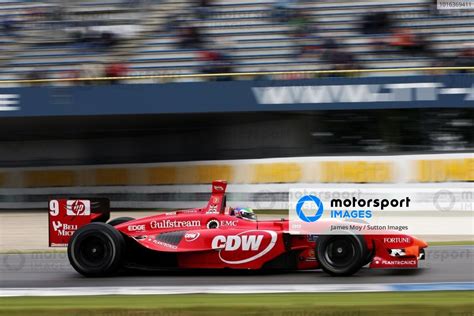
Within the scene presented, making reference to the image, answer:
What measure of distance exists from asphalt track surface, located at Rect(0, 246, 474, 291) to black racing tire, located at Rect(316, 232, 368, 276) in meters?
0.10

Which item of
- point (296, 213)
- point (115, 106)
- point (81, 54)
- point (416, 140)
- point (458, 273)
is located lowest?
point (458, 273)

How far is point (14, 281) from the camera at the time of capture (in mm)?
8180

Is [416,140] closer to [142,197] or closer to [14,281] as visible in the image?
[142,197]

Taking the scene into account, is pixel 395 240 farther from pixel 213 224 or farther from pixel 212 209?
pixel 212 209

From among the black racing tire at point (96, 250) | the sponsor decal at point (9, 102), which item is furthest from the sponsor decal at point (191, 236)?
the sponsor decal at point (9, 102)

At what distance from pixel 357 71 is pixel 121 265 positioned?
324 inches

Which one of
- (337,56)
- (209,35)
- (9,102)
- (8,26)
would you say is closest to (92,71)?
(9,102)

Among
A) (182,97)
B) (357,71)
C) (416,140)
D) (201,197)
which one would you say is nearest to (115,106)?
(182,97)

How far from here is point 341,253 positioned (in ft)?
25.1

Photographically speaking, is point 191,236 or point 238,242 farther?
point 191,236

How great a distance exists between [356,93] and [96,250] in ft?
26.8

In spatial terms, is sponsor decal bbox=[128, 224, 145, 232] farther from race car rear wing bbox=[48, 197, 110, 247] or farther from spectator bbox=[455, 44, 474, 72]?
spectator bbox=[455, 44, 474, 72]

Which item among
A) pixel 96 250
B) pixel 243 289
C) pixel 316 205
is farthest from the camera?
pixel 96 250

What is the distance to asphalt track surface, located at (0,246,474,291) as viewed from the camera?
7.52 m
